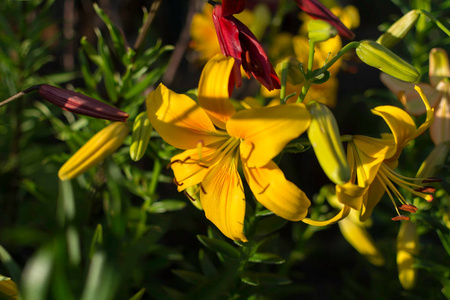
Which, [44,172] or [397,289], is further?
[44,172]

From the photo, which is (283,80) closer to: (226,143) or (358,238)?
(226,143)

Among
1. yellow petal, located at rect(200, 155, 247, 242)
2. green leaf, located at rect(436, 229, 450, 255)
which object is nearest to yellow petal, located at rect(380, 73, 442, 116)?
green leaf, located at rect(436, 229, 450, 255)

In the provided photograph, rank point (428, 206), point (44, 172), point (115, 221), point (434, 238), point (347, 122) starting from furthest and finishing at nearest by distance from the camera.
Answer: point (347, 122) → point (434, 238) → point (44, 172) → point (428, 206) → point (115, 221)

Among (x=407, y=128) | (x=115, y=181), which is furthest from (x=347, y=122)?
(x=115, y=181)

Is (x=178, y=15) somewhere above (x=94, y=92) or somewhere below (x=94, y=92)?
below

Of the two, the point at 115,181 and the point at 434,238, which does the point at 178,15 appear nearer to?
the point at 434,238

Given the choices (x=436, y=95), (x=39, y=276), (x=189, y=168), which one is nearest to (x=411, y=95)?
(x=436, y=95)

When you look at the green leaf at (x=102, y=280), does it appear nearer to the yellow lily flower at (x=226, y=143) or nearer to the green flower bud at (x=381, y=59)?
the yellow lily flower at (x=226, y=143)

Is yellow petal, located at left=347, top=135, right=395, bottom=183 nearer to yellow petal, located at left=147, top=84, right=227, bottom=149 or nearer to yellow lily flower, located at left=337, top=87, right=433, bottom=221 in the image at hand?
yellow lily flower, located at left=337, top=87, right=433, bottom=221
